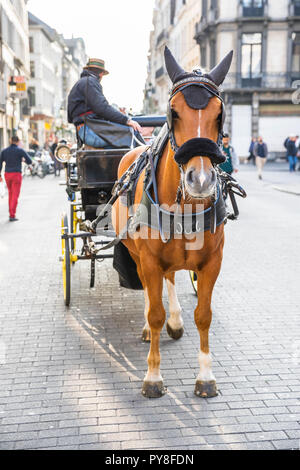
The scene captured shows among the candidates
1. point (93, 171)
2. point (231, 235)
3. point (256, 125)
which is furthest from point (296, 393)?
point (256, 125)

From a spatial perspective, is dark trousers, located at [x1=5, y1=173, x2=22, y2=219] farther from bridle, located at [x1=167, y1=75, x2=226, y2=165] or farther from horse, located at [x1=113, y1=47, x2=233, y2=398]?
bridle, located at [x1=167, y1=75, x2=226, y2=165]

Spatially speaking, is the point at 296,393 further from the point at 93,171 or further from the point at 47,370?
the point at 93,171

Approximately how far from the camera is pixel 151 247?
3916mm

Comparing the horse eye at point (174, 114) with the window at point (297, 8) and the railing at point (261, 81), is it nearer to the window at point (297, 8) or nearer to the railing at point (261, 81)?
the railing at point (261, 81)

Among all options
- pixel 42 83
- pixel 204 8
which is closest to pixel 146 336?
pixel 204 8

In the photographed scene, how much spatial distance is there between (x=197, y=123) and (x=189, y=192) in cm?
44

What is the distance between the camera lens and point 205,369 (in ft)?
13.4

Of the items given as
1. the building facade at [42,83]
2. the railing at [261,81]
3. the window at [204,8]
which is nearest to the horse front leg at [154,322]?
the railing at [261,81]

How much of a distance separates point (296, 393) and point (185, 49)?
184 ft

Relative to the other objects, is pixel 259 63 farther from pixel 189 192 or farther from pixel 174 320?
pixel 189 192

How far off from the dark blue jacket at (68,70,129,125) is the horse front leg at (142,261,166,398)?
267cm

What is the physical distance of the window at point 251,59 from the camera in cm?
4050

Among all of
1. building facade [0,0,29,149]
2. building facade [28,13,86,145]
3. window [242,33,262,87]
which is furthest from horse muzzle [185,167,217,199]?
building facade [28,13,86,145]

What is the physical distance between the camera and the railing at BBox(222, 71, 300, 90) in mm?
40531
